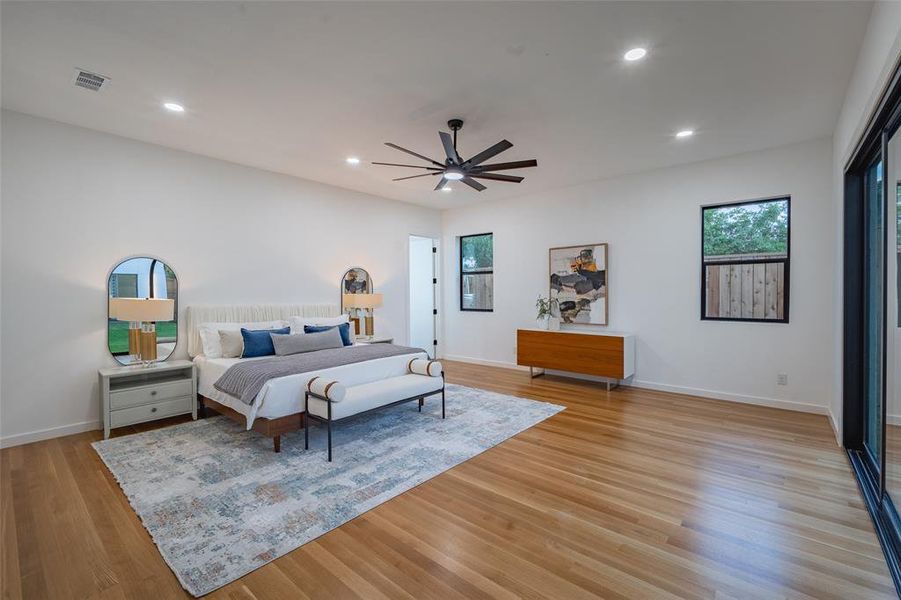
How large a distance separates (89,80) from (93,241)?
5.35 ft

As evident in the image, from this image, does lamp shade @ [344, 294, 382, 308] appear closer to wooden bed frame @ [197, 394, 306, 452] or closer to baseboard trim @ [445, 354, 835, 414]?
wooden bed frame @ [197, 394, 306, 452]

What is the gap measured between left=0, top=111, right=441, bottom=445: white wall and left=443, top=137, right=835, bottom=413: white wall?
3.45 metres

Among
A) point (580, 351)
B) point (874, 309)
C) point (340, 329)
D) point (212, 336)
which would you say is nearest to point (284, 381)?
point (212, 336)

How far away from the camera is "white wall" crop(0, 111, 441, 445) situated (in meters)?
3.64

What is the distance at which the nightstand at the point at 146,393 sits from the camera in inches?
150

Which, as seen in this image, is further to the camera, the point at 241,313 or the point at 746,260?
the point at 241,313

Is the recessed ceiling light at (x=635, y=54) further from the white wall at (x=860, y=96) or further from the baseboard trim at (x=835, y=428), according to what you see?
the baseboard trim at (x=835, y=428)

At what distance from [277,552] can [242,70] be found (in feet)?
10.2

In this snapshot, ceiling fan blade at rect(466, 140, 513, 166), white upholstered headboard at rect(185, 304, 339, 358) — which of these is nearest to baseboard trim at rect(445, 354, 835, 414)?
white upholstered headboard at rect(185, 304, 339, 358)

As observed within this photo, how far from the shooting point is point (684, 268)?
5.19m

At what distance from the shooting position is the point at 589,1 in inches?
87.8

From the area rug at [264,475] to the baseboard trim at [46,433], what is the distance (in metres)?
0.57

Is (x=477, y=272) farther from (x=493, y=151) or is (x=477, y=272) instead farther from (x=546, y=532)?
(x=546, y=532)

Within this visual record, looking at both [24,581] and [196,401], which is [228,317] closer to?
[196,401]
